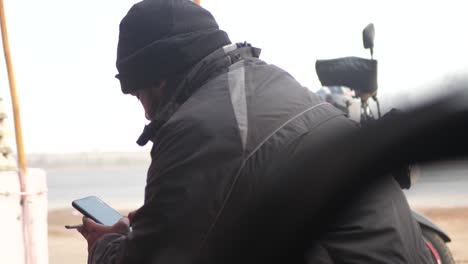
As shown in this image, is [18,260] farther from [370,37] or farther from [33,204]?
[370,37]

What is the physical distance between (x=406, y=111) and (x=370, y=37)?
4.79 meters

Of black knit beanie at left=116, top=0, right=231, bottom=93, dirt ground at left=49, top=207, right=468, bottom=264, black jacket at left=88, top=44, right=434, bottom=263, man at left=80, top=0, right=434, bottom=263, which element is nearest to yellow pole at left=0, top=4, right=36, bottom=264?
black knit beanie at left=116, top=0, right=231, bottom=93

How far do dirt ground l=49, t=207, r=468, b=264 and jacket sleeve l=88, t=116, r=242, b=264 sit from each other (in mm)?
7366

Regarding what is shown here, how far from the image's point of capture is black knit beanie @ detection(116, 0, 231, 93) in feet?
8.20

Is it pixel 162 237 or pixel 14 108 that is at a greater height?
pixel 162 237

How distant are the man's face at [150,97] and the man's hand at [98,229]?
12.7 inches

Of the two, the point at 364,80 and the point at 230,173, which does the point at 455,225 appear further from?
the point at 230,173

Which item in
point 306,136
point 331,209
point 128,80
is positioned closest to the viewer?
point 331,209

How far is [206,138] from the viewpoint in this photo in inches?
83.0

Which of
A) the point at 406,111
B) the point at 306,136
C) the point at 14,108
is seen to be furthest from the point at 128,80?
the point at 14,108

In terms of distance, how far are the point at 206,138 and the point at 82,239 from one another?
1131 centimetres

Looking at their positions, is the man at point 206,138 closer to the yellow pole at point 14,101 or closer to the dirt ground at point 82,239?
the yellow pole at point 14,101

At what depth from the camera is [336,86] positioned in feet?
20.2

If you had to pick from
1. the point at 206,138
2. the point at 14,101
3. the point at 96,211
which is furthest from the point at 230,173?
the point at 14,101
